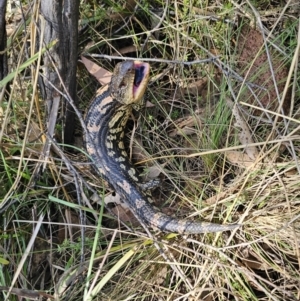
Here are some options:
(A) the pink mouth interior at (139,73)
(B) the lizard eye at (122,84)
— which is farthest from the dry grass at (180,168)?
(B) the lizard eye at (122,84)

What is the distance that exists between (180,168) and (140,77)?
542mm

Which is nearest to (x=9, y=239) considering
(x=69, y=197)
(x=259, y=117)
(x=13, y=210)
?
(x=13, y=210)

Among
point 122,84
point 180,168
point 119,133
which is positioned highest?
point 122,84

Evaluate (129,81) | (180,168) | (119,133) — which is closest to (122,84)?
(129,81)

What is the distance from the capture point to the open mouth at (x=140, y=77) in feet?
8.75

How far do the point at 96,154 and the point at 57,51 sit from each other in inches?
23.8

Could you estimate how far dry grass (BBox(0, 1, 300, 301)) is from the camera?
2314mm

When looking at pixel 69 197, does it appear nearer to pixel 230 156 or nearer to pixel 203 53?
pixel 230 156

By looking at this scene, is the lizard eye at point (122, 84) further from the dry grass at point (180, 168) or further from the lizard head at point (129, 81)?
the dry grass at point (180, 168)

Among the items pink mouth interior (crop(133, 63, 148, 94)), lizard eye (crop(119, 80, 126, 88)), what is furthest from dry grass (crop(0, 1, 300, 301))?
lizard eye (crop(119, 80, 126, 88))

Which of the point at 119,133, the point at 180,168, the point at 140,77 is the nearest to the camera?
the point at 180,168

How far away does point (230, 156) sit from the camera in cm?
251

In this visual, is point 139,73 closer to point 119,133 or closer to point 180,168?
point 119,133

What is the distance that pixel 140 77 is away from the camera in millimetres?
2705
